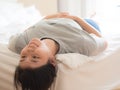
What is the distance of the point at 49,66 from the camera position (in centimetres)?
101

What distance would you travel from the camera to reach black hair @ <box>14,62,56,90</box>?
98cm

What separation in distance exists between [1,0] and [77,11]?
798 mm

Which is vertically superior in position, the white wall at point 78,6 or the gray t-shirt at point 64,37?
the gray t-shirt at point 64,37

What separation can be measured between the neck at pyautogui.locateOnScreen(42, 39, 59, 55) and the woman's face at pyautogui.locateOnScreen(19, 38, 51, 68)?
5cm

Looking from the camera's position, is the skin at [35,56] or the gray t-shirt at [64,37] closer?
the skin at [35,56]

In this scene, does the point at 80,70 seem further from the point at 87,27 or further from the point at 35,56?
the point at 87,27

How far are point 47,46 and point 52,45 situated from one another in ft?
0.09

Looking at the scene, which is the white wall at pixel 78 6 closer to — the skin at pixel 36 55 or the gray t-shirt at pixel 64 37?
the gray t-shirt at pixel 64 37

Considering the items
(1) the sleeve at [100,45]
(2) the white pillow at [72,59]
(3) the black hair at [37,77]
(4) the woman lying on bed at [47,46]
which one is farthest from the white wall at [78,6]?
(3) the black hair at [37,77]

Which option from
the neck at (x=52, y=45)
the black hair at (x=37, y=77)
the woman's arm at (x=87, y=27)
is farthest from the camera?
the woman's arm at (x=87, y=27)

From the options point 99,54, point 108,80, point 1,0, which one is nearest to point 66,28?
point 99,54

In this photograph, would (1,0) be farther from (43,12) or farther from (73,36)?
(73,36)

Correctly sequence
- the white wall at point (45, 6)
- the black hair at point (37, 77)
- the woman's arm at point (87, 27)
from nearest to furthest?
1. the black hair at point (37, 77)
2. the woman's arm at point (87, 27)
3. the white wall at point (45, 6)

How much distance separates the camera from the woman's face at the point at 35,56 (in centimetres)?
100
